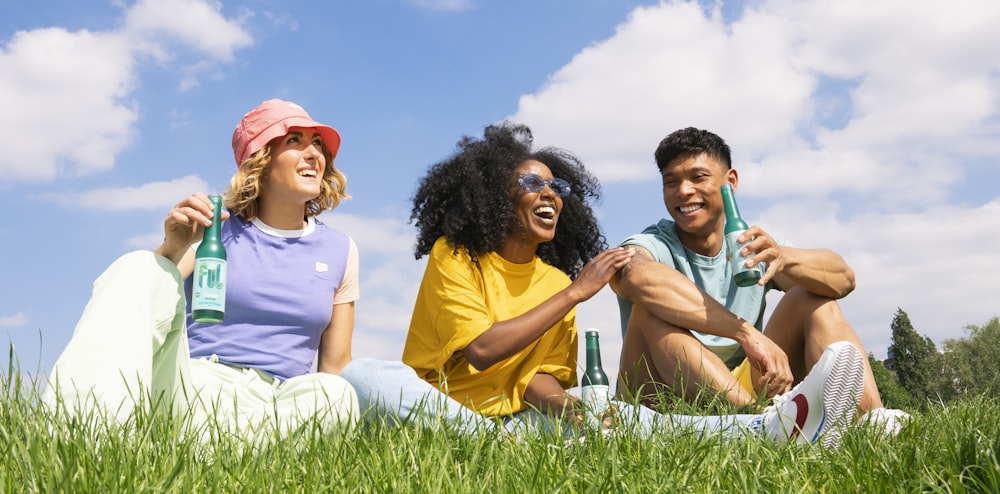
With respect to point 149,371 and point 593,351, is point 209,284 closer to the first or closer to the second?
point 149,371

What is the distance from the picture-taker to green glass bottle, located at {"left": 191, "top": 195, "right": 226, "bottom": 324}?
4.06 metres

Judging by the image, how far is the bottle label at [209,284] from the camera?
4.07m

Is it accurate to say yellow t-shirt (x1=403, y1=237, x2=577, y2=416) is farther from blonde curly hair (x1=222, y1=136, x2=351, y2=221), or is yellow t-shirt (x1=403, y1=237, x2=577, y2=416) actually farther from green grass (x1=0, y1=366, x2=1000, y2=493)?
green grass (x1=0, y1=366, x2=1000, y2=493)

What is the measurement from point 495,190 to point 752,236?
1790 millimetres

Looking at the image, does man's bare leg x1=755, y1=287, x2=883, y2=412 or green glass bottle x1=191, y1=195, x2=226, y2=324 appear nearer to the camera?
green glass bottle x1=191, y1=195, x2=226, y2=324

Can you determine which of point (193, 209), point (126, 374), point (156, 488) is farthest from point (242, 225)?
point (156, 488)

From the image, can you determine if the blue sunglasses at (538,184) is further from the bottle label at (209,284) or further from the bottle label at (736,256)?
the bottle label at (209,284)

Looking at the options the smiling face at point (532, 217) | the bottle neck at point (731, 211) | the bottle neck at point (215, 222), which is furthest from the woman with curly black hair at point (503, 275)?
the bottle neck at point (215, 222)

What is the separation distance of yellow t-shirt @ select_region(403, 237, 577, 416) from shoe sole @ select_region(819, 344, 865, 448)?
1.85 m

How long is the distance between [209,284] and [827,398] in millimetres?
2850

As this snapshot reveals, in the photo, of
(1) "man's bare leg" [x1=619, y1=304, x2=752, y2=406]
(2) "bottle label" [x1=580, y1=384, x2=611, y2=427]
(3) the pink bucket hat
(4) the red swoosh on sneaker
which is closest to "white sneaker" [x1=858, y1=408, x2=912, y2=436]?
(4) the red swoosh on sneaker

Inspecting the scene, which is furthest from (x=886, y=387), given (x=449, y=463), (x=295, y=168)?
(x=449, y=463)

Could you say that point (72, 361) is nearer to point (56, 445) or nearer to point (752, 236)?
point (56, 445)

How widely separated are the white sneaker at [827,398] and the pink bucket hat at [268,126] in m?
2.82
